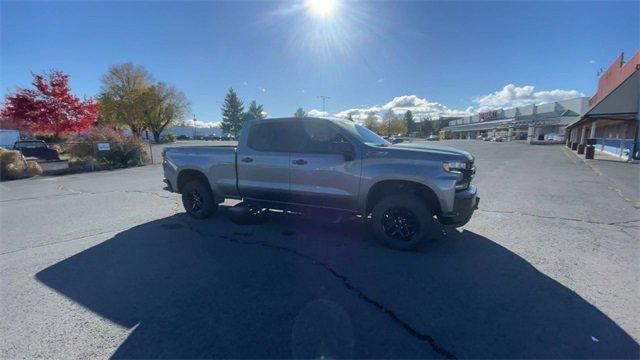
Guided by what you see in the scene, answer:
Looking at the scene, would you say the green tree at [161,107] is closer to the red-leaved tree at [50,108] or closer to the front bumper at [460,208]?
the red-leaved tree at [50,108]

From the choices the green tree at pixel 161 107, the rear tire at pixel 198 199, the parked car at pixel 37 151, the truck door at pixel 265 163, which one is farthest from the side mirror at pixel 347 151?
the green tree at pixel 161 107

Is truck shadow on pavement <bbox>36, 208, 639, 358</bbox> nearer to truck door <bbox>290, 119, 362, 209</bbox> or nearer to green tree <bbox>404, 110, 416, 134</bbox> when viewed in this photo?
truck door <bbox>290, 119, 362, 209</bbox>

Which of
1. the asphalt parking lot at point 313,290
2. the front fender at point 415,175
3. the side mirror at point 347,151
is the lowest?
the asphalt parking lot at point 313,290

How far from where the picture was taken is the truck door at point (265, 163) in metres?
5.22

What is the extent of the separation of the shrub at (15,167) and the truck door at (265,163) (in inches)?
547

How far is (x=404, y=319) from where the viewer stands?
2832 millimetres

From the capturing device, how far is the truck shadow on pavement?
8.16 feet

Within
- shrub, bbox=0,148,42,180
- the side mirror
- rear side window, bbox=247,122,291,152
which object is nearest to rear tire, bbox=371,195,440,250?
the side mirror

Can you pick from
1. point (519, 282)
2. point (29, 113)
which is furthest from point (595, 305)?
point (29, 113)

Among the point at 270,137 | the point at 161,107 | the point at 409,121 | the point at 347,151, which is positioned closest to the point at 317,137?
the point at 347,151

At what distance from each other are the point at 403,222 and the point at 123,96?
185 ft

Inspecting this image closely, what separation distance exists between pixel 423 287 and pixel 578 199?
7.23 m

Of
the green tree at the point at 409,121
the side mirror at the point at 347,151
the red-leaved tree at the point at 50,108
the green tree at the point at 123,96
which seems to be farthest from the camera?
the green tree at the point at 409,121

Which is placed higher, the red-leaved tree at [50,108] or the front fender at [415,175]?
the red-leaved tree at [50,108]
